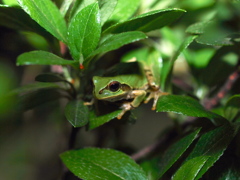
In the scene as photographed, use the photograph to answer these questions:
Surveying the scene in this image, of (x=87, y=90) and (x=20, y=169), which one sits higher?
(x=87, y=90)

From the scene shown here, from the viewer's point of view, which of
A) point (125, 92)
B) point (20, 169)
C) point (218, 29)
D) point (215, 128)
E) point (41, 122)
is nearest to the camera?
point (215, 128)

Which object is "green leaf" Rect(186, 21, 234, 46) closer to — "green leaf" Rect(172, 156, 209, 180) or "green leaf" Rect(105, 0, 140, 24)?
"green leaf" Rect(105, 0, 140, 24)

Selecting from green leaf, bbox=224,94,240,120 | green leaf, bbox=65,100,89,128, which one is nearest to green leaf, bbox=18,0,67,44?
green leaf, bbox=65,100,89,128

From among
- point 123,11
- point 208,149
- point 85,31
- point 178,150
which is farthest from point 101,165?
point 123,11

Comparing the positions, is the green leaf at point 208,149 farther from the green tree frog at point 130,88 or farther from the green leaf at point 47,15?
the green leaf at point 47,15

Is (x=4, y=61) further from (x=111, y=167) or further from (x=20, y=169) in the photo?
(x=111, y=167)

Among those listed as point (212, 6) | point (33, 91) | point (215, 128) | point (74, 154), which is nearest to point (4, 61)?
point (33, 91)

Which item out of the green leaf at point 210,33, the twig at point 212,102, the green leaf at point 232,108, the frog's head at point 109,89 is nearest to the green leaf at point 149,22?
the green leaf at point 210,33
